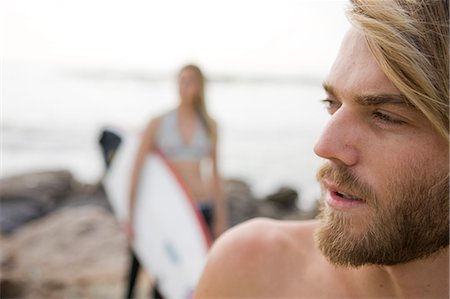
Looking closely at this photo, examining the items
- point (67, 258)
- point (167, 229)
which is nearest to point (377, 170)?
point (167, 229)

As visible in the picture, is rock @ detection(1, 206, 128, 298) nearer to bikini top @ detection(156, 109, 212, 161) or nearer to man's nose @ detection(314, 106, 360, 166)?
bikini top @ detection(156, 109, 212, 161)

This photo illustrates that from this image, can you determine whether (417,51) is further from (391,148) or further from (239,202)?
(239,202)

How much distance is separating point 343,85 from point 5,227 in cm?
651

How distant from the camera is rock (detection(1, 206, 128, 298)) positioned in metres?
4.98

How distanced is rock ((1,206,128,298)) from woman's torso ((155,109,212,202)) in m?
1.43

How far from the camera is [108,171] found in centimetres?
531

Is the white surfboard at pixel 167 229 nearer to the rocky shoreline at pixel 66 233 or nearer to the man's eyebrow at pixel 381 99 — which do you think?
the rocky shoreline at pixel 66 233

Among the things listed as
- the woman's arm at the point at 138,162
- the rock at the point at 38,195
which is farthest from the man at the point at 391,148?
the rock at the point at 38,195

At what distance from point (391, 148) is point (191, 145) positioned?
11.3 ft

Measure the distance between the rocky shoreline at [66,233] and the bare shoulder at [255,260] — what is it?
399cm

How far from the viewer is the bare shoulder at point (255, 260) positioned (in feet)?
4.01

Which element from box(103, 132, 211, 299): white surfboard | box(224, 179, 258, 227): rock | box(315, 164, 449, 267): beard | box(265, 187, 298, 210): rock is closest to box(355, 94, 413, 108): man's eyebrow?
box(315, 164, 449, 267): beard

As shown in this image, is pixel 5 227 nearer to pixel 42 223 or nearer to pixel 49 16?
pixel 42 223

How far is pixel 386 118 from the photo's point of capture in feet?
3.27
